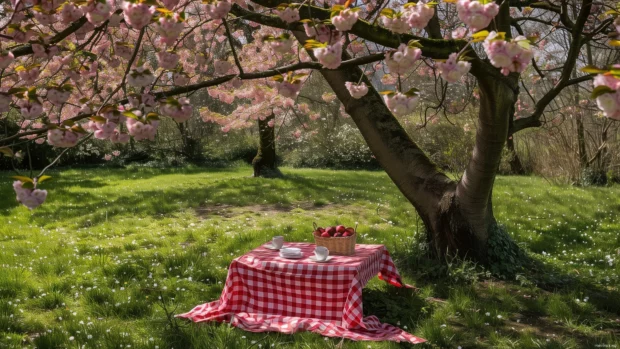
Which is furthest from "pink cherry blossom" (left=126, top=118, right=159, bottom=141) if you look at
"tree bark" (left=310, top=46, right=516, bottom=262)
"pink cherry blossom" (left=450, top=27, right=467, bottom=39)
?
"tree bark" (left=310, top=46, right=516, bottom=262)

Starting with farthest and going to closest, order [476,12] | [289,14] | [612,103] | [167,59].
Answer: [167,59] < [289,14] < [476,12] < [612,103]

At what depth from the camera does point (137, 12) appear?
2.89m

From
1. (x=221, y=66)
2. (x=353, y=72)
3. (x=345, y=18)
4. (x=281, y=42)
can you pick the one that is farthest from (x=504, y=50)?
(x=353, y=72)

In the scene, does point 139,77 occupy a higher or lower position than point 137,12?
lower

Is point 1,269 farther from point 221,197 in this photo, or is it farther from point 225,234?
point 221,197

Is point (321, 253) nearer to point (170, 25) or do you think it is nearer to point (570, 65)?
point (170, 25)

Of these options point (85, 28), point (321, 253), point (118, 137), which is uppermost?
point (85, 28)

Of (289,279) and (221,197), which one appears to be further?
(221,197)

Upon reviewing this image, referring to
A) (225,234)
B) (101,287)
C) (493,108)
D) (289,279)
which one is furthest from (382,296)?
(225,234)

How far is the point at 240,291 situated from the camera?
15.8 ft

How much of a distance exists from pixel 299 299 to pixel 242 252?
96.6 inches

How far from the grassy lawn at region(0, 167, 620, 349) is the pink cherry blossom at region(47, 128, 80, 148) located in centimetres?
176

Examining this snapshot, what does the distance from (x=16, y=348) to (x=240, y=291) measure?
1719 mm

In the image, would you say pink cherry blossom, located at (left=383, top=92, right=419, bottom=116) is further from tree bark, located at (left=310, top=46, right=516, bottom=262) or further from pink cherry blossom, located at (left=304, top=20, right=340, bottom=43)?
tree bark, located at (left=310, top=46, right=516, bottom=262)
